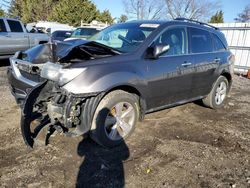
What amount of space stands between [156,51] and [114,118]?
3.84ft

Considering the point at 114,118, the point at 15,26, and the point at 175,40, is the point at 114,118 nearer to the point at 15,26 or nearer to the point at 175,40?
the point at 175,40

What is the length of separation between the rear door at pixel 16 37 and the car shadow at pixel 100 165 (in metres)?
7.98

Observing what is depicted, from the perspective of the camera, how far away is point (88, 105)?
3.55 m

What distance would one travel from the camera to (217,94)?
241 inches

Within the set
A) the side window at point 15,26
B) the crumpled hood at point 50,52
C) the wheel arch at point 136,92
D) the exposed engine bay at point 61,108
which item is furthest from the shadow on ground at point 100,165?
the side window at point 15,26

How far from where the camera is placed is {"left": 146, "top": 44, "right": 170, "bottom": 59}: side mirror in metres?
4.11

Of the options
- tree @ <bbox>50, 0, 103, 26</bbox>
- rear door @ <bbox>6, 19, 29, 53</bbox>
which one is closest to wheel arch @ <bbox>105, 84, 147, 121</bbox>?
rear door @ <bbox>6, 19, 29, 53</bbox>

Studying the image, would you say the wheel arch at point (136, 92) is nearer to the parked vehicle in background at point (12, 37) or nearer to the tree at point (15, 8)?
the parked vehicle in background at point (12, 37)

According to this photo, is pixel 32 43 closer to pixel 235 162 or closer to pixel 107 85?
pixel 107 85

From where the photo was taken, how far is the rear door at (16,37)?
35.0 ft

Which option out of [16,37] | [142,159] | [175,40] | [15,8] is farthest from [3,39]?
[15,8]

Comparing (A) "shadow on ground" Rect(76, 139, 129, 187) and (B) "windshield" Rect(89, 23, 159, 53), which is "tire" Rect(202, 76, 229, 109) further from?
(A) "shadow on ground" Rect(76, 139, 129, 187)

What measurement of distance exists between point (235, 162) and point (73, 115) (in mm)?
2317

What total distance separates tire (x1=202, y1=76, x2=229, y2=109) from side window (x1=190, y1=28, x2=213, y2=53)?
816 millimetres
